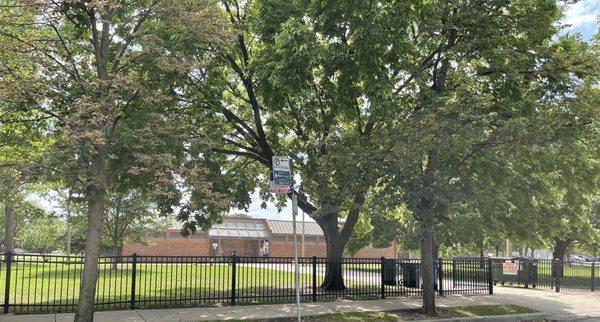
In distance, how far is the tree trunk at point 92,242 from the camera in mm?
9219

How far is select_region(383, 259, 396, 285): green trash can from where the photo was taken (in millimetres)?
16109

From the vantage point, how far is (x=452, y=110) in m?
11.4

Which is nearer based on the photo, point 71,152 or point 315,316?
point 71,152

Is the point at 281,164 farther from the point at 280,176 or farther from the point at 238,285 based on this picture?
the point at 238,285

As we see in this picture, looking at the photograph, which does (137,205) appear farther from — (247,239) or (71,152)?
(247,239)

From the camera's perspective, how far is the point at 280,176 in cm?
1080

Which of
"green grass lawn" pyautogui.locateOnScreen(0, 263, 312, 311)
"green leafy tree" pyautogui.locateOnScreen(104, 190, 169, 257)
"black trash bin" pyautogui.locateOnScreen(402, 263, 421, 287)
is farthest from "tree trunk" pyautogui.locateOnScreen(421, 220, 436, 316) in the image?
"green leafy tree" pyautogui.locateOnScreen(104, 190, 169, 257)

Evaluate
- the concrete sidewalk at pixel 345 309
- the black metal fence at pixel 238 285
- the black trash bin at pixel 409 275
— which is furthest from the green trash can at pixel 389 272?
the concrete sidewalk at pixel 345 309

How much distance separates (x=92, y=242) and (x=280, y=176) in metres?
3.83

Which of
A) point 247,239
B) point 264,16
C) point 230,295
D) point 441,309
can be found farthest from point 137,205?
point 247,239

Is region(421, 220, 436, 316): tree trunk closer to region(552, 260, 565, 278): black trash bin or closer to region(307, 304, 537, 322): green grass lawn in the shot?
region(307, 304, 537, 322): green grass lawn

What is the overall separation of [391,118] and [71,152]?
23.8ft

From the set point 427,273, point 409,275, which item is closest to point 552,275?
point 409,275

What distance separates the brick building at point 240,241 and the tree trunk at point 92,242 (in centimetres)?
4168
